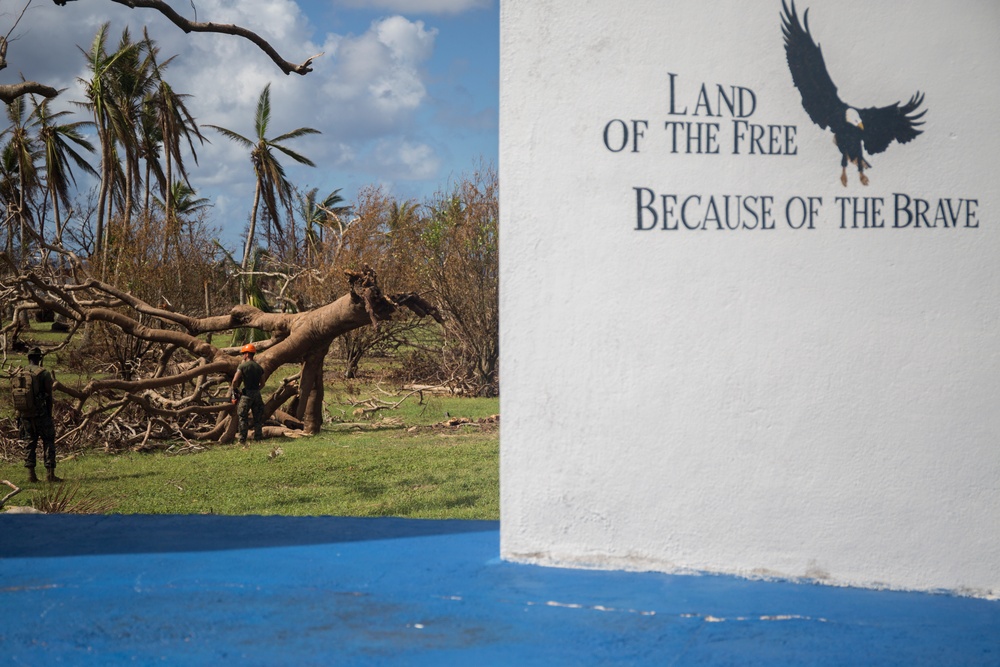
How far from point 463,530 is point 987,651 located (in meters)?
3.36

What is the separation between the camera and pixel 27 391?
419 inches

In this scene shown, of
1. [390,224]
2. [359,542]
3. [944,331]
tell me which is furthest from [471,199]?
[944,331]

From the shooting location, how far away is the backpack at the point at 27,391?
1061 centimetres

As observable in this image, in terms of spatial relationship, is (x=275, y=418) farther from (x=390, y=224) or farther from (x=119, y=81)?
(x=119, y=81)

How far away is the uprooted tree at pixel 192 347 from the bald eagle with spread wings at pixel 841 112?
27.7 ft

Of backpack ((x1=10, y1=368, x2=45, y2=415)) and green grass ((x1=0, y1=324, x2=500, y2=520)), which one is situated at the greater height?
backpack ((x1=10, y1=368, x2=45, y2=415))

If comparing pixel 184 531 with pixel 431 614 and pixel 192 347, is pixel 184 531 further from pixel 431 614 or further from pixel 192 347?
pixel 192 347

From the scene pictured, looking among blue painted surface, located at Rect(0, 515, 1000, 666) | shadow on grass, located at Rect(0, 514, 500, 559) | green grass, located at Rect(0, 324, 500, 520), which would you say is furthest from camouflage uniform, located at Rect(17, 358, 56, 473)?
blue painted surface, located at Rect(0, 515, 1000, 666)

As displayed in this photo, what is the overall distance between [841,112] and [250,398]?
993 centimetres

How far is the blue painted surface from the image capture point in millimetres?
4188

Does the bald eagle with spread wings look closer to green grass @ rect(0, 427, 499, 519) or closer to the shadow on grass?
the shadow on grass

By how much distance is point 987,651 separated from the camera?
4152mm

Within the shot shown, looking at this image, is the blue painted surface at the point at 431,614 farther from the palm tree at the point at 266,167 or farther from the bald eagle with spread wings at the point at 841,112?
the palm tree at the point at 266,167

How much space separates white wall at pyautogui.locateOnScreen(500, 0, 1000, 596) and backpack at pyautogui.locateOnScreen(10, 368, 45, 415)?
7.60m
